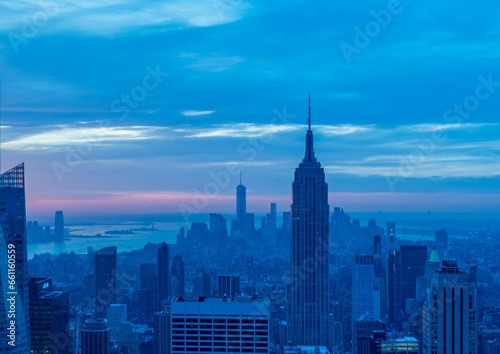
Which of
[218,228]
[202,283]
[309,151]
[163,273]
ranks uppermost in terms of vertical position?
[309,151]

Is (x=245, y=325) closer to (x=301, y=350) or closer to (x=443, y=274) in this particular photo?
(x=443, y=274)

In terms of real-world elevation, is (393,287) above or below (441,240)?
below

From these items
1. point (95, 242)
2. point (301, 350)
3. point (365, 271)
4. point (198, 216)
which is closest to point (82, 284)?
point (95, 242)

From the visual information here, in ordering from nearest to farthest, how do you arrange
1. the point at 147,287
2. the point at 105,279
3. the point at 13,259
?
1. the point at 13,259
2. the point at 105,279
3. the point at 147,287

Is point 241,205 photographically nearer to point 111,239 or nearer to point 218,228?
Result: point 218,228

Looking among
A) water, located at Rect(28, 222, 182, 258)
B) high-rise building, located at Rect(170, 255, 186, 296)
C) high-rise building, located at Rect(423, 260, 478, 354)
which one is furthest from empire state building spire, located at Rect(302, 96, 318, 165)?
high-rise building, located at Rect(423, 260, 478, 354)

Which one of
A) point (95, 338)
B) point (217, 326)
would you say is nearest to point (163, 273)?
point (95, 338)

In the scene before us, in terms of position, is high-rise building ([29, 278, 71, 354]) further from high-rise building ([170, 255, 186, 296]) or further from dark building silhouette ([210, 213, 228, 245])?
dark building silhouette ([210, 213, 228, 245])
